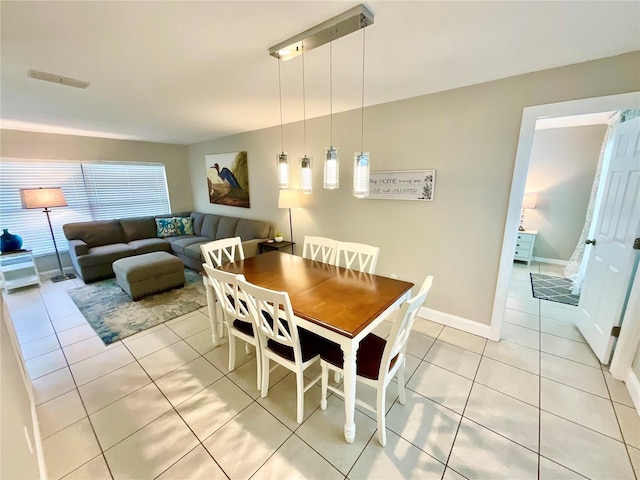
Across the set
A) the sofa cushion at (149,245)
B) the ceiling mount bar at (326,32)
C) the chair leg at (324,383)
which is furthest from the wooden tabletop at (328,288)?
the sofa cushion at (149,245)

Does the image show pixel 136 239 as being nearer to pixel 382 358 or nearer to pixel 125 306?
pixel 125 306

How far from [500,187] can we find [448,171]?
450 mm

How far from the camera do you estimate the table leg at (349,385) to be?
4.40 ft

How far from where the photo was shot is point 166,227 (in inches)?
194

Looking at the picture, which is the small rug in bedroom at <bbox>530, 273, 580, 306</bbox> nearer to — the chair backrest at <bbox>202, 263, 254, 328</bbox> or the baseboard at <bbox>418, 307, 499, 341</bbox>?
the baseboard at <bbox>418, 307, 499, 341</bbox>

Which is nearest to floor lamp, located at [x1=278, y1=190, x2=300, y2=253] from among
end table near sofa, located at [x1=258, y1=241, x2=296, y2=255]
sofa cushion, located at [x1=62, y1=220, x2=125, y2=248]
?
end table near sofa, located at [x1=258, y1=241, x2=296, y2=255]

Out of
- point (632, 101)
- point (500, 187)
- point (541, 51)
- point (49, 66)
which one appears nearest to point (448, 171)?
point (500, 187)

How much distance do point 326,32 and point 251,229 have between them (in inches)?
125

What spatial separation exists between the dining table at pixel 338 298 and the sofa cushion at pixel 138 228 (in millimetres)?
3464

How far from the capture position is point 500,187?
7.16 feet

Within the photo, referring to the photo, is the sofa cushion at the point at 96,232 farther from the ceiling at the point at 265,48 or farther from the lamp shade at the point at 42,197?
the ceiling at the point at 265,48

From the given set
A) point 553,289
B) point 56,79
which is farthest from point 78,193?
point 553,289

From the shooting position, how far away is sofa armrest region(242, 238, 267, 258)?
144 inches

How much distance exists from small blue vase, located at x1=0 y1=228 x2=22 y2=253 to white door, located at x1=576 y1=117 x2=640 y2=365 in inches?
271
